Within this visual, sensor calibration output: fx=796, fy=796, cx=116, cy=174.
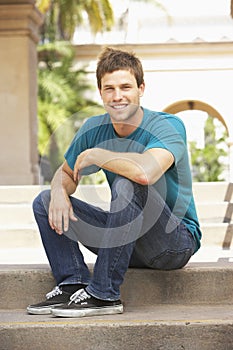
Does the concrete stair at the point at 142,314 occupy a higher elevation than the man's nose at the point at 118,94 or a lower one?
lower

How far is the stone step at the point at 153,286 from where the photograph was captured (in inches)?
165

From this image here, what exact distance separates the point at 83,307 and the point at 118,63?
1.19 meters

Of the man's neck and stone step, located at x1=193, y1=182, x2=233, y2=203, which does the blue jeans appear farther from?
stone step, located at x1=193, y1=182, x2=233, y2=203

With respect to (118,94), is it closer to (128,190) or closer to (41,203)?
(128,190)

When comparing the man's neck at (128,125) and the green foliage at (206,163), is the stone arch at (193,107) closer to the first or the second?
the green foliage at (206,163)

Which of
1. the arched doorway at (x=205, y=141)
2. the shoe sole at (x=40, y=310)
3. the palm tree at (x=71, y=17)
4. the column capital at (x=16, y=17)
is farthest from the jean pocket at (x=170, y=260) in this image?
the palm tree at (x=71, y=17)

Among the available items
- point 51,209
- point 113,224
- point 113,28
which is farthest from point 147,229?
point 113,28

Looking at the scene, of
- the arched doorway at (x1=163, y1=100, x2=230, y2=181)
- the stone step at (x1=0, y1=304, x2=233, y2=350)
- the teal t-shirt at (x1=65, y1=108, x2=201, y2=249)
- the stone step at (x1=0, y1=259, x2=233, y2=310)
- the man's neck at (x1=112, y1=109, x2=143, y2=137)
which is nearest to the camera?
the stone step at (x1=0, y1=304, x2=233, y2=350)

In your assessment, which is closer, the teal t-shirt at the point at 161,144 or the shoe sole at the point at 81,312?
the shoe sole at the point at 81,312

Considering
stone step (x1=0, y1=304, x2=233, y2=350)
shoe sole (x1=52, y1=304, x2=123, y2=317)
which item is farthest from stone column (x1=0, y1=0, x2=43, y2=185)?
stone step (x1=0, y1=304, x2=233, y2=350)

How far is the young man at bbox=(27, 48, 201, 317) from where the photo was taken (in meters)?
3.69

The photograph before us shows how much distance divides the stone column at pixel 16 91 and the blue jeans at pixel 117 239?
571 centimetres

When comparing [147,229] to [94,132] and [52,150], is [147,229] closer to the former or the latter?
[94,132]

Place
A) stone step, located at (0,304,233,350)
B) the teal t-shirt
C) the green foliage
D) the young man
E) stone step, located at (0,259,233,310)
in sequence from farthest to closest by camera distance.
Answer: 1. the green foliage
2. stone step, located at (0,259,233,310)
3. the teal t-shirt
4. the young man
5. stone step, located at (0,304,233,350)
